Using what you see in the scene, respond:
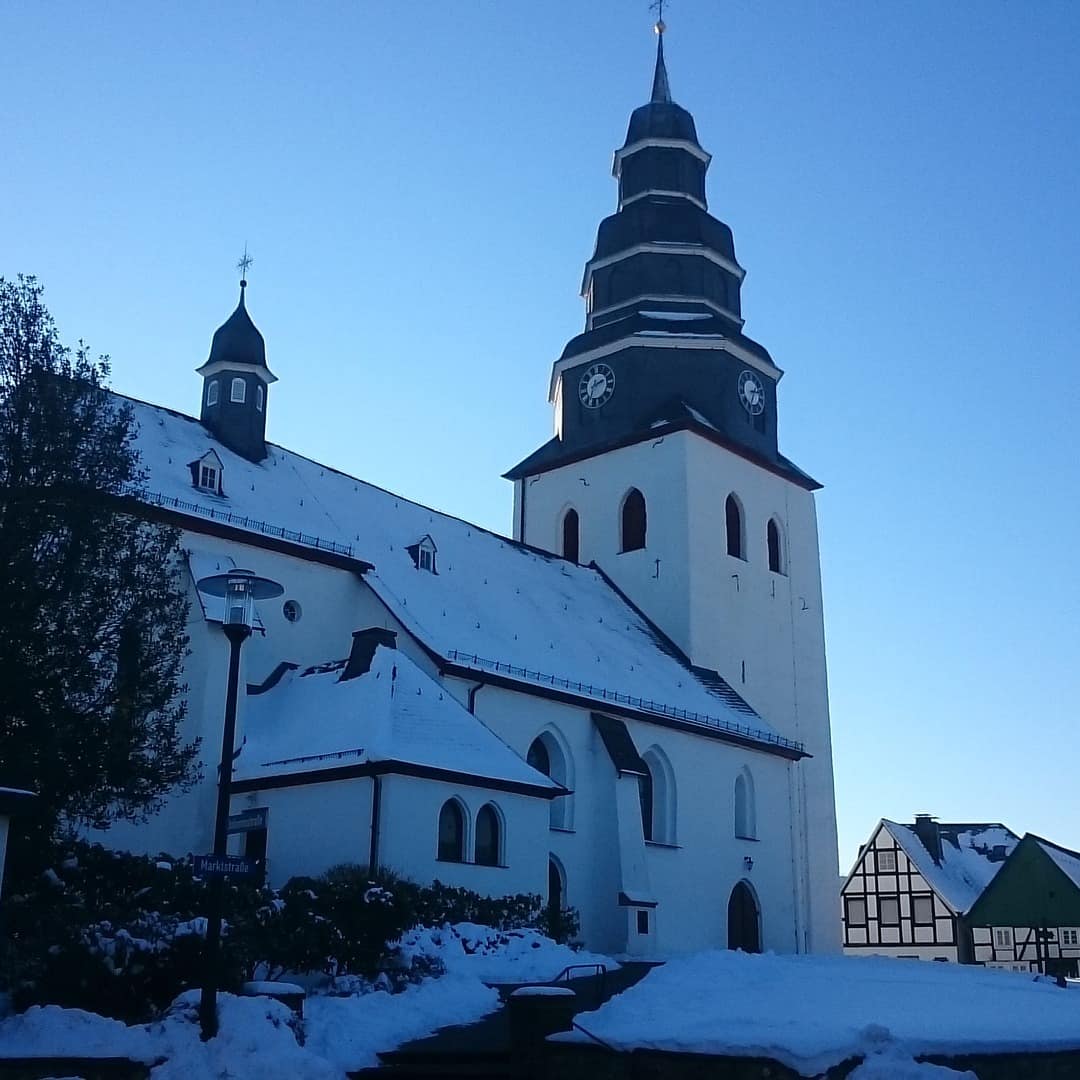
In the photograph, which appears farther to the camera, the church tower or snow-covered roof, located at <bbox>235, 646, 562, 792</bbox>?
the church tower

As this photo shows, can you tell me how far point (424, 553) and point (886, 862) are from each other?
97.8 feet

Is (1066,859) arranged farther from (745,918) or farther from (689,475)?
(689,475)

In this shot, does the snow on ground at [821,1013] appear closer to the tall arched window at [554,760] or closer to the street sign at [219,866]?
the street sign at [219,866]

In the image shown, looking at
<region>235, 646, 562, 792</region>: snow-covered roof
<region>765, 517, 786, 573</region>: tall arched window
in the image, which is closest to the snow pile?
<region>235, 646, 562, 792</region>: snow-covered roof

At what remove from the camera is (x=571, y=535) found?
140 feet

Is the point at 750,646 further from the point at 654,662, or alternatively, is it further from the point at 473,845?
the point at 473,845

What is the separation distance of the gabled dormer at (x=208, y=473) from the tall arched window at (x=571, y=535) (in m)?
15.6

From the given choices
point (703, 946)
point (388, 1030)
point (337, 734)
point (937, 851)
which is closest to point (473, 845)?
point (337, 734)

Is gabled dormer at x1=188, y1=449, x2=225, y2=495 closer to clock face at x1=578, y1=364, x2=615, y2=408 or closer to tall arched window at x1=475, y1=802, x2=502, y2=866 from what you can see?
tall arched window at x1=475, y1=802, x2=502, y2=866

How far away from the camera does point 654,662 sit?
119 ft

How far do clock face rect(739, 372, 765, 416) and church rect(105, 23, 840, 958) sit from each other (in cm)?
9

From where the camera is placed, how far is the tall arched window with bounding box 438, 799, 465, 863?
77.7 ft

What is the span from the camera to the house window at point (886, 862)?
54250 mm

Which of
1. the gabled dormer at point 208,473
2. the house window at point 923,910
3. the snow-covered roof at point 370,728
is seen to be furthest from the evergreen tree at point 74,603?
the house window at point 923,910
